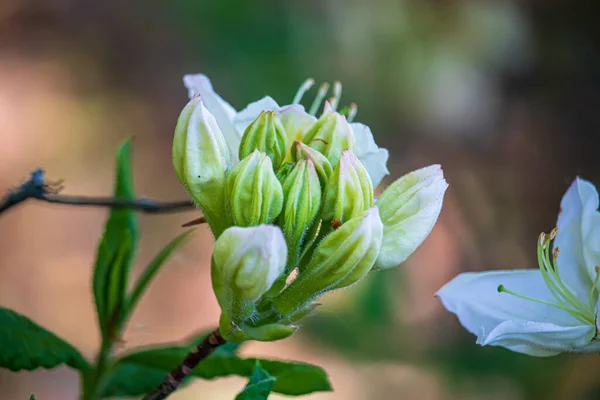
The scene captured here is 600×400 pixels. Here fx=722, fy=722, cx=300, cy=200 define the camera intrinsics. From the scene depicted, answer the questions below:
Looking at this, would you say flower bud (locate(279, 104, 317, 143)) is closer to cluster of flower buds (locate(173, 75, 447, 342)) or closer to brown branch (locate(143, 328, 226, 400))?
cluster of flower buds (locate(173, 75, 447, 342))

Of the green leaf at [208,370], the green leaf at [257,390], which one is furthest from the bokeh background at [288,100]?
the green leaf at [257,390]

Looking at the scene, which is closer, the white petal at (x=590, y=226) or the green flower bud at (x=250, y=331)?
the green flower bud at (x=250, y=331)

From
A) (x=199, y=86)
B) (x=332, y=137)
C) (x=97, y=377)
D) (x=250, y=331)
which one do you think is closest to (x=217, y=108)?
(x=199, y=86)

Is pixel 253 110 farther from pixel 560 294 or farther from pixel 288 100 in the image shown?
pixel 288 100

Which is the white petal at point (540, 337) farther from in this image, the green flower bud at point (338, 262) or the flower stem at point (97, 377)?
the flower stem at point (97, 377)

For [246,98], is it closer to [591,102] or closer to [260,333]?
[591,102]

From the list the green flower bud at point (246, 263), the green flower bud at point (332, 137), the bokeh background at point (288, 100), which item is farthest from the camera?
the bokeh background at point (288, 100)
